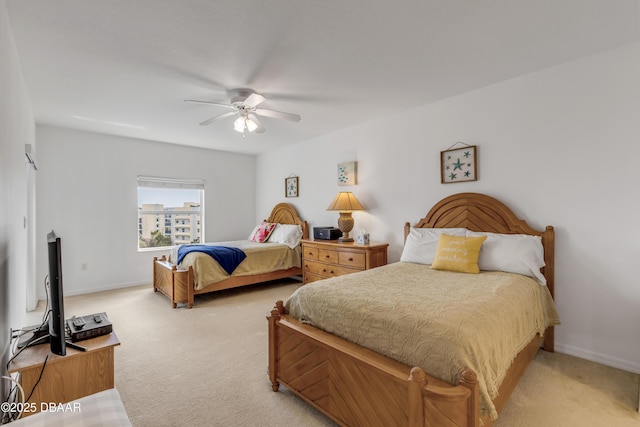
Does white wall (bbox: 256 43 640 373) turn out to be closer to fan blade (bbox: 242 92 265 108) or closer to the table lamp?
the table lamp

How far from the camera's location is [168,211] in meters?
5.42

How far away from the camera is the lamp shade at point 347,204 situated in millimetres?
3977

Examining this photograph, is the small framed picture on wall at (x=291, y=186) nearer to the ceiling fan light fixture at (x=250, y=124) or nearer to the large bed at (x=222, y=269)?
the large bed at (x=222, y=269)

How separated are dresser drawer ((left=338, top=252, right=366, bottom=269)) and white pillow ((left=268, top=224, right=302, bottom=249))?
1.25 metres

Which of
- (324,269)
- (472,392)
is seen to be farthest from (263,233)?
(472,392)

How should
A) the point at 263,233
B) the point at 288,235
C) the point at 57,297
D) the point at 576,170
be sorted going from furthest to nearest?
the point at 263,233
the point at 288,235
the point at 576,170
the point at 57,297

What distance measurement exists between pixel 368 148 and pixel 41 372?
3.73 meters

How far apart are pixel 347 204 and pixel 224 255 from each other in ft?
5.99

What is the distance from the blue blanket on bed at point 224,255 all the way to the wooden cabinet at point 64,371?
2423 mm

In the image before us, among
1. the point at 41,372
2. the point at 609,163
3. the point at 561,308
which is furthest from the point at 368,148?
the point at 41,372

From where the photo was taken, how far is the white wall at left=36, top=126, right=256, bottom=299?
4.22 meters

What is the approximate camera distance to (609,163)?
2.33 metres

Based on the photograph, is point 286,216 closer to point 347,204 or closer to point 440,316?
point 347,204

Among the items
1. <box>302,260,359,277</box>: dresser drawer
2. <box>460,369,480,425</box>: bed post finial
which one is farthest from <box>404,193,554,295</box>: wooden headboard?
<box>460,369,480,425</box>: bed post finial
